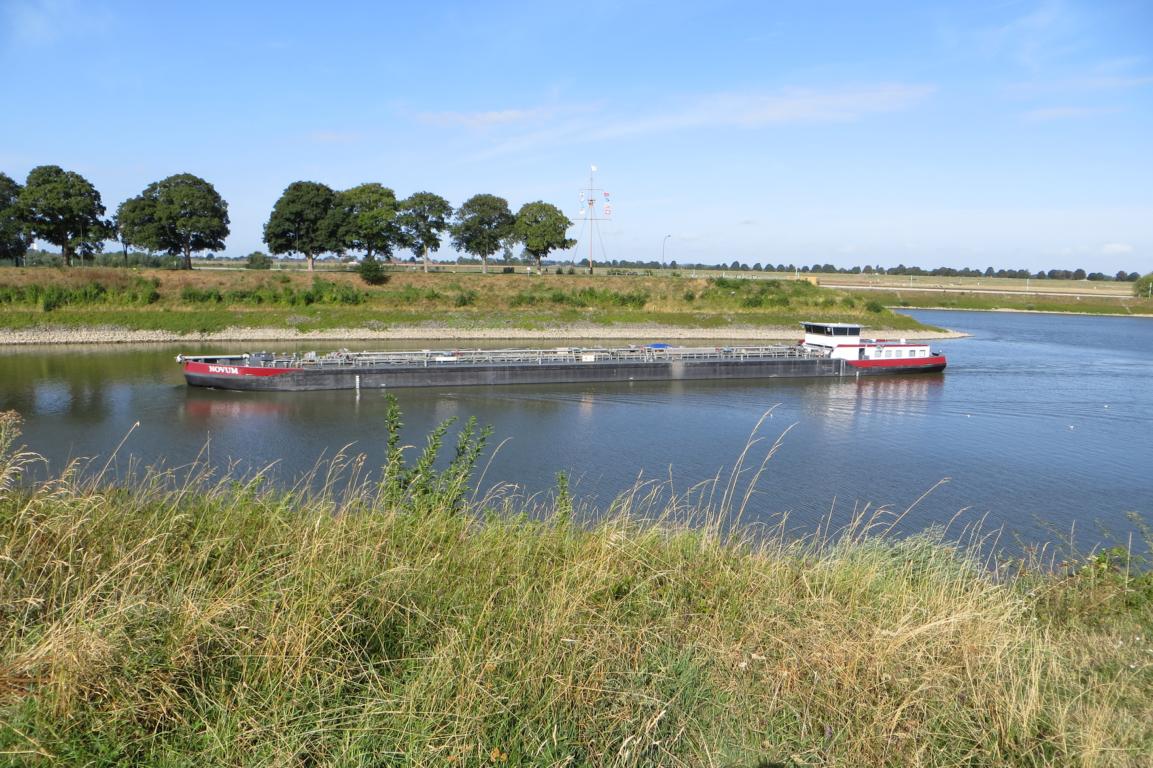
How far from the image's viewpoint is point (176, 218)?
69.0 m

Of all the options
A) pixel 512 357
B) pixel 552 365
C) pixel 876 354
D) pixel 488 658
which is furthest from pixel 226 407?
pixel 876 354

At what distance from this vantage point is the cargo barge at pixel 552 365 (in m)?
37.2

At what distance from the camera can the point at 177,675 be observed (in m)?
3.74

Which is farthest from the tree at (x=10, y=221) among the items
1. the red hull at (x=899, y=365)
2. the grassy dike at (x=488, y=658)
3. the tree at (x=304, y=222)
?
the grassy dike at (x=488, y=658)

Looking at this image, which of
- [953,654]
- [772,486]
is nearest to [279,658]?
[953,654]

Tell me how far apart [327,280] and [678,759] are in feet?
234

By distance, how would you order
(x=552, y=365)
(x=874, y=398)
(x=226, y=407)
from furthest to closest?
(x=552, y=365) < (x=874, y=398) < (x=226, y=407)

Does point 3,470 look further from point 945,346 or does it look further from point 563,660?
point 945,346

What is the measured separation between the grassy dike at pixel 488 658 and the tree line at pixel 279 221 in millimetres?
73193

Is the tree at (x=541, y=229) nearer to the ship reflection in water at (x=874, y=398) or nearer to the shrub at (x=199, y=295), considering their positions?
the shrub at (x=199, y=295)

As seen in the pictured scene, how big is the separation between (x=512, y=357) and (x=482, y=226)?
49.8 meters

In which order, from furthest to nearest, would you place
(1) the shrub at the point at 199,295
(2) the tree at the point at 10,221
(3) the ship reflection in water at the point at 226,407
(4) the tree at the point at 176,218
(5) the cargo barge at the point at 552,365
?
(4) the tree at the point at 176,218 < (2) the tree at the point at 10,221 < (1) the shrub at the point at 199,295 < (5) the cargo barge at the point at 552,365 < (3) the ship reflection in water at the point at 226,407

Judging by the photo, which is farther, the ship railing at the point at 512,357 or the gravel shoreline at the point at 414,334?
the gravel shoreline at the point at 414,334

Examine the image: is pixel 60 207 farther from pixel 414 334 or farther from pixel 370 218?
pixel 414 334
